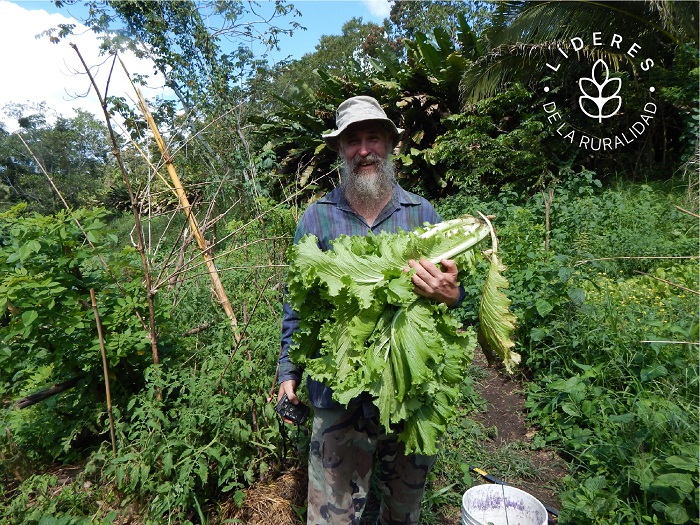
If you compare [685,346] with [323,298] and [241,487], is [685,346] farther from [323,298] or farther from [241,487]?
[241,487]

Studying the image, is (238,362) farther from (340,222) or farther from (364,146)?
(364,146)

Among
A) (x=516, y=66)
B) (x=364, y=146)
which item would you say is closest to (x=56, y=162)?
(x=516, y=66)

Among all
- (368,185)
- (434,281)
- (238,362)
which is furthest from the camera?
(238,362)

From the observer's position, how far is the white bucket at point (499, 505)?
105 inches

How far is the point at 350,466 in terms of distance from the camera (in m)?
2.29

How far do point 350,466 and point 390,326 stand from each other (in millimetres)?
873

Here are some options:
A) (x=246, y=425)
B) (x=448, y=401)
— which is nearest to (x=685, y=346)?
(x=448, y=401)

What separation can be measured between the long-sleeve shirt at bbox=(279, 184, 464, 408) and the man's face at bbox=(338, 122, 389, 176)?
0.21 meters

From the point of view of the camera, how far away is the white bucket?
8.79 ft

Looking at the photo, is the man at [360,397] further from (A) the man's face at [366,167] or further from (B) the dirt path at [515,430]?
(B) the dirt path at [515,430]

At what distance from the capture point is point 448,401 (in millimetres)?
2023

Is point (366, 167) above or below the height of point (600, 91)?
below

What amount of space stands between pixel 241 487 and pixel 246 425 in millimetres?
492

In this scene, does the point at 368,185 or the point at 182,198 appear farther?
the point at 182,198
